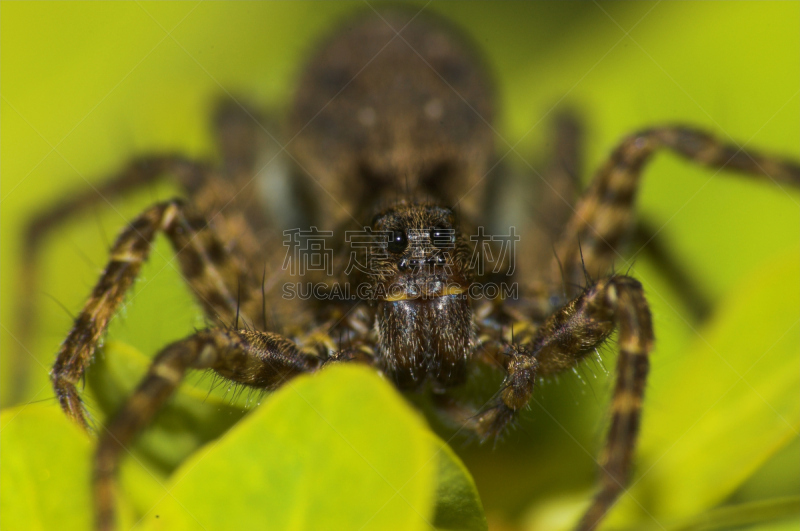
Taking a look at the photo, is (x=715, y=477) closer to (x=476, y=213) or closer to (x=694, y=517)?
(x=694, y=517)

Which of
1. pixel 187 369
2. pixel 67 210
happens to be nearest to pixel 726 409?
pixel 187 369

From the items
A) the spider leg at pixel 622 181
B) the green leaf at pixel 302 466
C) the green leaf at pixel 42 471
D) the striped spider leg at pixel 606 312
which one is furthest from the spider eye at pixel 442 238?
the green leaf at pixel 42 471

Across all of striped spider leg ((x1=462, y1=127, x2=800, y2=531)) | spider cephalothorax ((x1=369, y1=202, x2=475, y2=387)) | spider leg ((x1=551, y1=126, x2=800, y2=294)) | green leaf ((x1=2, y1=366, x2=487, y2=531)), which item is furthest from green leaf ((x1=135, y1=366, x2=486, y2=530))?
spider leg ((x1=551, y1=126, x2=800, y2=294))

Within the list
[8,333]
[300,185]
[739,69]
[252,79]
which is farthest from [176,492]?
[252,79]

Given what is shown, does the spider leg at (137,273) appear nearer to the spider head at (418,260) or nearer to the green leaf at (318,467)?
the spider head at (418,260)

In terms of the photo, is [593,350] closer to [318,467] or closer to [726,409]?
[726,409]

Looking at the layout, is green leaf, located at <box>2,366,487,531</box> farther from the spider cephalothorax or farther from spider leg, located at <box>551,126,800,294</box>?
spider leg, located at <box>551,126,800,294</box>
